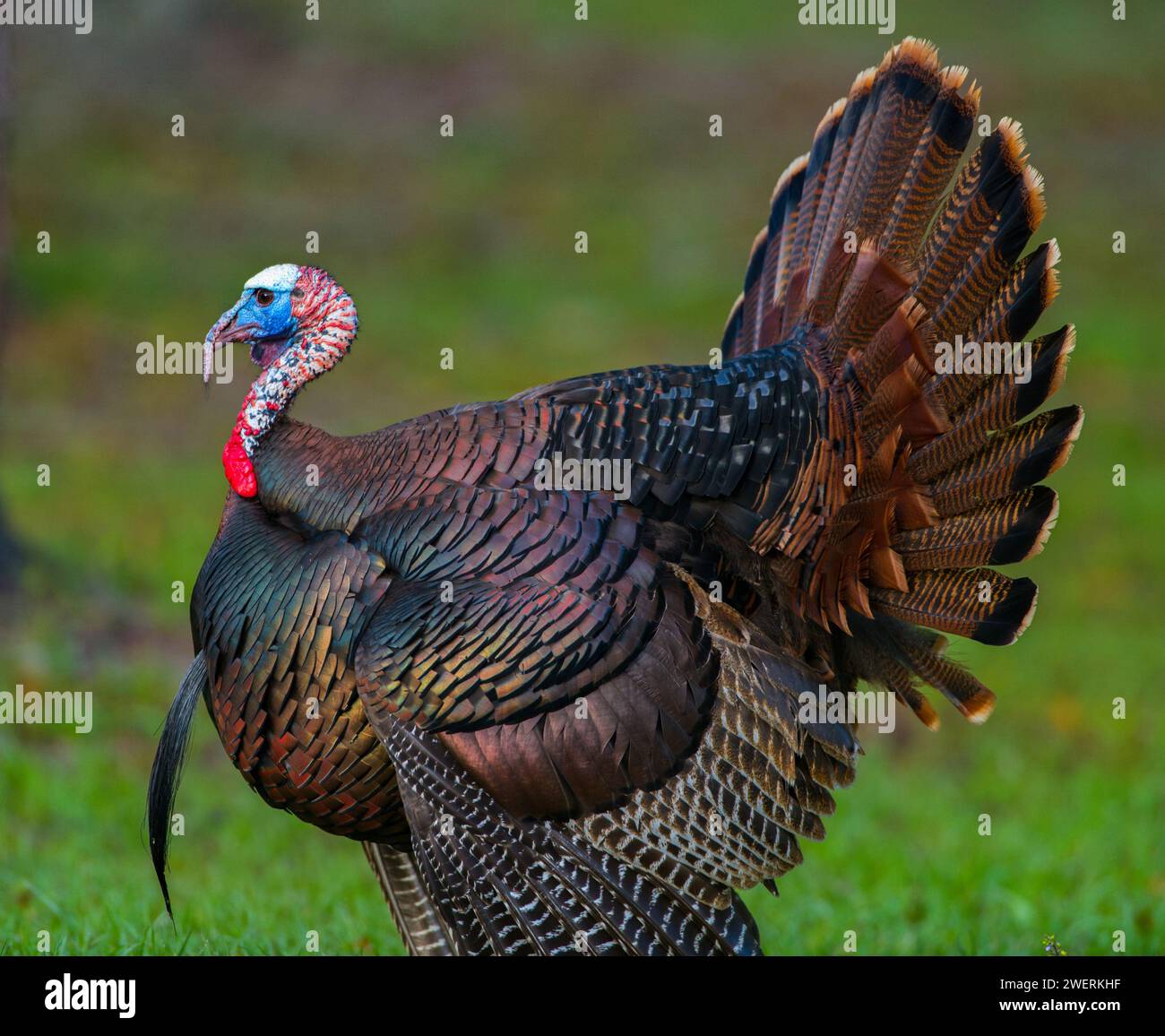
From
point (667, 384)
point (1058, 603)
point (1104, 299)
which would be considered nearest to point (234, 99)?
point (1104, 299)

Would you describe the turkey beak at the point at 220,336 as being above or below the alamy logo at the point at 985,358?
above

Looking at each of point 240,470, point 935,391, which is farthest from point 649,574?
point 240,470

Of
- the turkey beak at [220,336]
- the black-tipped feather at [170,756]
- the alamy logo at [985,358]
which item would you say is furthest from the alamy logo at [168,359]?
the alamy logo at [985,358]

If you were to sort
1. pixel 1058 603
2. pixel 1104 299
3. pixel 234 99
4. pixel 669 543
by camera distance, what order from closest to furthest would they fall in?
pixel 669 543, pixel 1058 603, pixel 1104 299, pixel 234 99

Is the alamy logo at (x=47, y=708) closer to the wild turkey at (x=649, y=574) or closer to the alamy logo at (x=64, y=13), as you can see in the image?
the wild turkey at (x=649, y=574)

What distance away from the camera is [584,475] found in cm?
418

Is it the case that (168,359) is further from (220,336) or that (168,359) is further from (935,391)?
(935,391)

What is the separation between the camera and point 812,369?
4465 millimetres

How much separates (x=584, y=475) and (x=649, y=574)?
1.10 feet

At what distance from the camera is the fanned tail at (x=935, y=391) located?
4.36 meters
